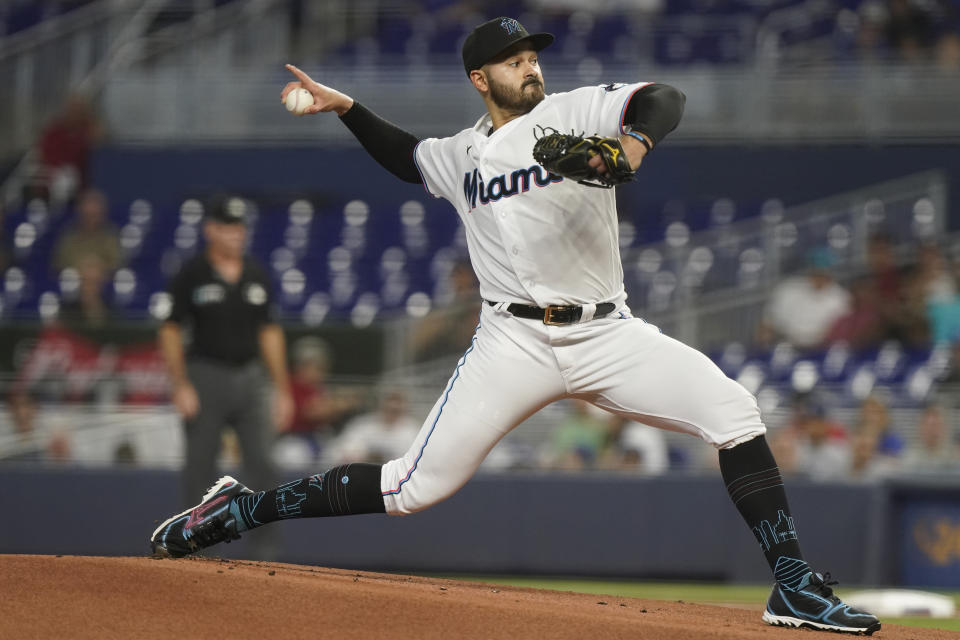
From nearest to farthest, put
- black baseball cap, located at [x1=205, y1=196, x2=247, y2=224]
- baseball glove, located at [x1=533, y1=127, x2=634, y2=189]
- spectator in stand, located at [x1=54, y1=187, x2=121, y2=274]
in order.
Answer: baseball glove, located at [x1=533, y1=127, x2=634, y2=189] → black baseball cap, located at [x1=205, y1=196, x2=247, y2=224] → spectator in stand, located at [x1=54, y1=187, x2=121, y2=274]

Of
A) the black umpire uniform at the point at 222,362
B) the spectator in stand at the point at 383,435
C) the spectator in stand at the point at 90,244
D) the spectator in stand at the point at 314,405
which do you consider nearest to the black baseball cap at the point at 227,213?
the black umpire uniform at the point at 222,362

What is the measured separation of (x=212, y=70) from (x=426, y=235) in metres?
3.82

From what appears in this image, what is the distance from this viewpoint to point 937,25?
14555 mm

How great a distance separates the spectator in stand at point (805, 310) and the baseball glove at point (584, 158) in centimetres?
791

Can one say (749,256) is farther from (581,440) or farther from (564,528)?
(564,528)

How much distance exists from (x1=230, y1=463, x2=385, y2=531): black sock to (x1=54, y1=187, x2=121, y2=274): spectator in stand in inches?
375

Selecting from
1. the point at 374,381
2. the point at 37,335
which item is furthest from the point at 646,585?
the point at 37,335

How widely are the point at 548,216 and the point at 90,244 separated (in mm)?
10413

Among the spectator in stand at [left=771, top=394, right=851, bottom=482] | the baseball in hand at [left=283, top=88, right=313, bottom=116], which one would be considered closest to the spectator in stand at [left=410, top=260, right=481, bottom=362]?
the spectator in stand at [left=771, top=394, right=851, bottom=482]

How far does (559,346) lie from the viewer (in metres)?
4.45

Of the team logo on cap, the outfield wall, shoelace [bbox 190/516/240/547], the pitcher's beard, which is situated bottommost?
the outfield wall

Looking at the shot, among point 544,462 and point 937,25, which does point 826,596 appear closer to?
point 544,462

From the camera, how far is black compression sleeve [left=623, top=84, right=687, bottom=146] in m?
4.15

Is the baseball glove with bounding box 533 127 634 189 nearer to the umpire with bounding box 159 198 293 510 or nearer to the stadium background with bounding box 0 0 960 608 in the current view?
the umpire with bounding box 159 198 293 510
